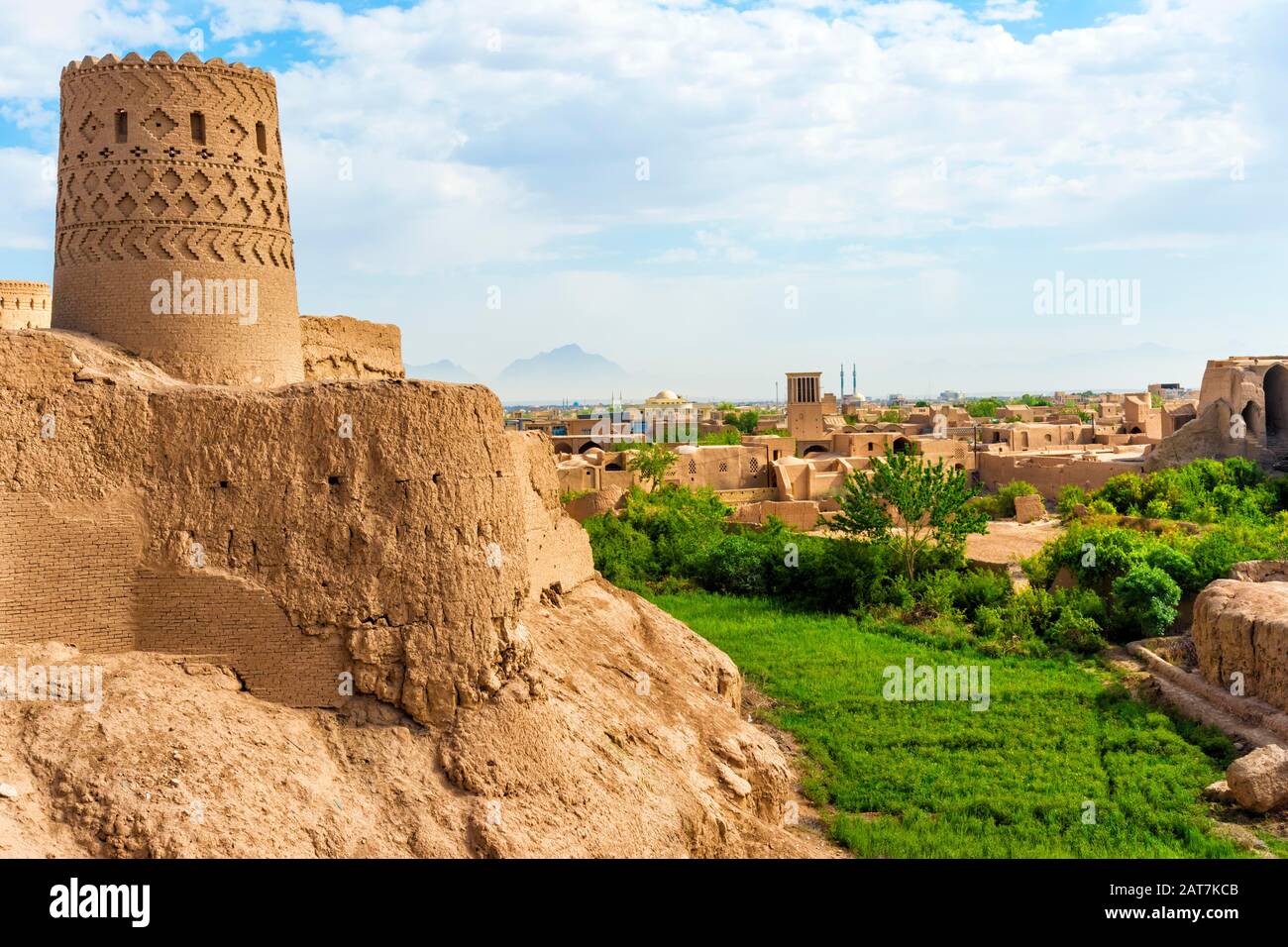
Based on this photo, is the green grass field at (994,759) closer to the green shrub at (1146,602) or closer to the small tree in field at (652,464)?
the green shrub at (1146,602)

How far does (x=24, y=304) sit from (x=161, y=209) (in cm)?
1246

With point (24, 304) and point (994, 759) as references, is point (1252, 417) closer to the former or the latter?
point (994, 759)

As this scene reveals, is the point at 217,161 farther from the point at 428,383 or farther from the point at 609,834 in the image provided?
the point at 609,834

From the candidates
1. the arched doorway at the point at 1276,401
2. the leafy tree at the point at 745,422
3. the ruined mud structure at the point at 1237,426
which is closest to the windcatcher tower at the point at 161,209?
the ruined mud structure at the point at 1237,426

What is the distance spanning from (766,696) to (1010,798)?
5764mm

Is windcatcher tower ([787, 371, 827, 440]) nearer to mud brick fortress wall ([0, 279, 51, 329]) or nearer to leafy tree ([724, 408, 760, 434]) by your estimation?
leafy tree ([724, 408, 760, 434])

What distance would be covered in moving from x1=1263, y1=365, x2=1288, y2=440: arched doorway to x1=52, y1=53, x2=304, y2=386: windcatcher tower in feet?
129

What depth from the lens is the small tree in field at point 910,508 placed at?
1158 inches

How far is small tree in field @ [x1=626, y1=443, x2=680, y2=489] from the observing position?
40812 mm

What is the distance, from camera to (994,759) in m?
17.0

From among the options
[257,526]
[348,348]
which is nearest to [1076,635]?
[348,348]

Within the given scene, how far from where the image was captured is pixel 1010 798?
15.4 m

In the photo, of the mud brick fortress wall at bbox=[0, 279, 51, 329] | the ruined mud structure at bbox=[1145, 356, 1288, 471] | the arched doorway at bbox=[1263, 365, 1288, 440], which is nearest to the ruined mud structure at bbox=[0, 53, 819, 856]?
the mud brick fortress wall at bbox=[0, 279, 51, 329]

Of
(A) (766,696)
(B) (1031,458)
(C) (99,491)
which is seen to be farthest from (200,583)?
(B) (1031,458)
